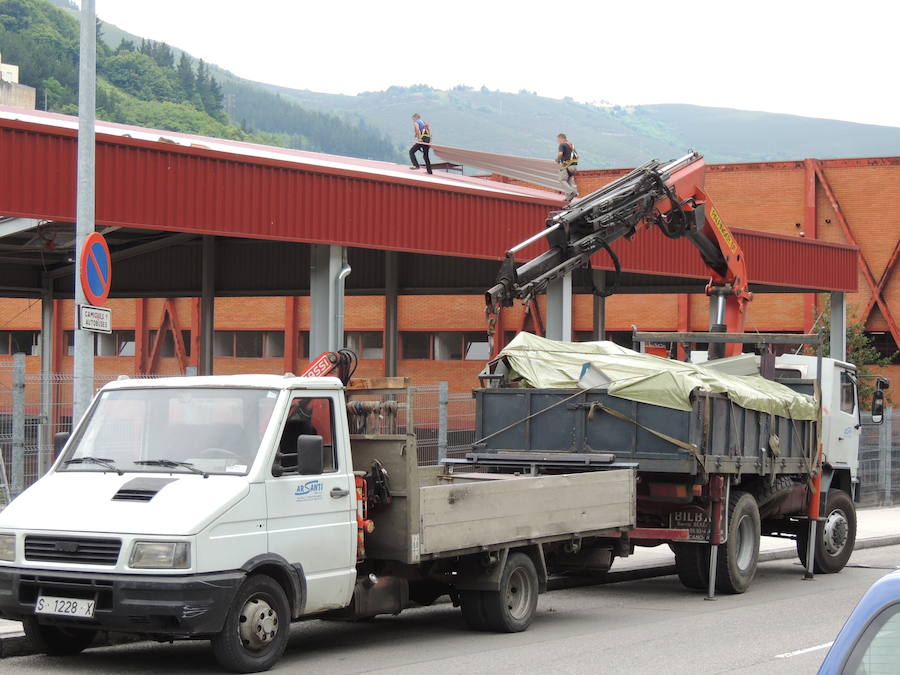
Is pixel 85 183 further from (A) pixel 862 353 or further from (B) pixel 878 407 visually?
(A) pixel 862 353

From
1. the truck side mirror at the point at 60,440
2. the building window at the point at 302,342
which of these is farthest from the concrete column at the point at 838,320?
the truck side mirror at the point at 60,440

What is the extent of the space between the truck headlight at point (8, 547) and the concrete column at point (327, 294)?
10569 millimetres

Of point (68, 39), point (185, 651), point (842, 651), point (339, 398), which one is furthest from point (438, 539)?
point (68, 39)

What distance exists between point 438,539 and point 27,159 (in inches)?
327

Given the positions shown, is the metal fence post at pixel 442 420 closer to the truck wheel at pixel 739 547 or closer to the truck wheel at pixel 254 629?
the truck wheel at pixel 739 547

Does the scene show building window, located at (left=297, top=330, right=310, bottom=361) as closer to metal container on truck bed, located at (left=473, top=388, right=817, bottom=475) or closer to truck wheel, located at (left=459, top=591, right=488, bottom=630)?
metal container on truck bed, located at (left=473, top=388, right=817, bottom=475)

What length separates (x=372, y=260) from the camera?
1323 inches

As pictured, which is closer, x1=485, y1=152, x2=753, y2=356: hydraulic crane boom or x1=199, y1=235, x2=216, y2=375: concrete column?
x1=485, y1=152, x2=753, y2=356: hydraulic crane boom

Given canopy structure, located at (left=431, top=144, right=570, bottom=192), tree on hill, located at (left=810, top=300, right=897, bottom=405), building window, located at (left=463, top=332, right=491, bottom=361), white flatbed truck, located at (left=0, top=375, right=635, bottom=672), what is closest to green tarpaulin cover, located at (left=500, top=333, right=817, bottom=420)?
white flatbed truck, located at (left=0, top=375, right=635, bottom=672)

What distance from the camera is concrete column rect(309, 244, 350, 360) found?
64.4 feet

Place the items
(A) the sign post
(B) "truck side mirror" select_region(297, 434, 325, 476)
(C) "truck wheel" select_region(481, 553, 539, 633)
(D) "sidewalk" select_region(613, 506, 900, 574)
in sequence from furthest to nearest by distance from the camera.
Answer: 1. (D) "sidewalk" select_region(613, 506, 900, 574)
2. (A) the sign post
3. (C) "truck wheel" select_region(481, 553, 539, 633)
4. (B) "truck side mirror" select_region(297, 434, 325, 476)

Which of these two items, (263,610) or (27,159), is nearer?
(263,610)

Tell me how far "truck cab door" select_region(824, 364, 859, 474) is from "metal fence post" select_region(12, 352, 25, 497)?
9.81m

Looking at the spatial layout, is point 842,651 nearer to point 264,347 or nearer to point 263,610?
point 263,610
